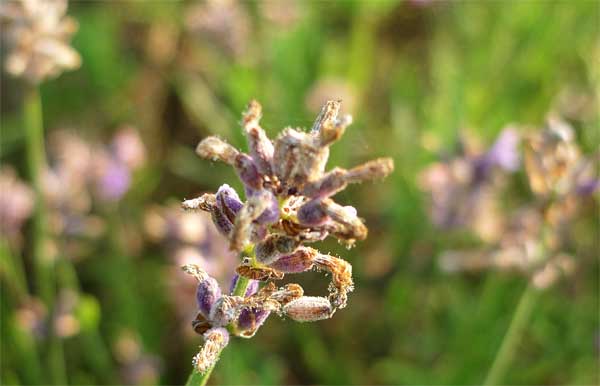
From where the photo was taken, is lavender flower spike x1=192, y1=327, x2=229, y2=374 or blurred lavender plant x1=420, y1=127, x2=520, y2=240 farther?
blurred lavender plant x1=420, y1=127, x2=520, y2=240

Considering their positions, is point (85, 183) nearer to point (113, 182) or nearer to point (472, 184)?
point (113, 182)

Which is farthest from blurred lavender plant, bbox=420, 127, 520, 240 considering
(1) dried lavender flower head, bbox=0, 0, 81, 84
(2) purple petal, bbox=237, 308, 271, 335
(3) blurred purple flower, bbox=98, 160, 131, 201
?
(2) purple petal, bbox=237, 308, 271, 335

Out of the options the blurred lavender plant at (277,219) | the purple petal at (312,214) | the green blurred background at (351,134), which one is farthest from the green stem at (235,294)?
the green blurred background at (351,134)

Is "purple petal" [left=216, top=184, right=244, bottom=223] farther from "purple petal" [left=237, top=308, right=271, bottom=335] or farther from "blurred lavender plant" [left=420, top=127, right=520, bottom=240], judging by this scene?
"blurred lavender plant" [left=420, top=127, right=520, bottom=240]

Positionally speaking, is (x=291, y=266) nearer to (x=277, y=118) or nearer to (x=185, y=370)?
(x=185, y=370)

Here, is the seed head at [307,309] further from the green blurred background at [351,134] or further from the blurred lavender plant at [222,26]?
the blurred lavender plant at [222,26]

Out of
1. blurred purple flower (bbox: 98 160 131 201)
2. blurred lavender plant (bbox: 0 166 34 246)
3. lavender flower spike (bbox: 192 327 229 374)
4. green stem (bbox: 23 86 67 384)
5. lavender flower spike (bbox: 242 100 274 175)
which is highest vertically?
blurred purple flower (bbox: 98 160 131 201)
